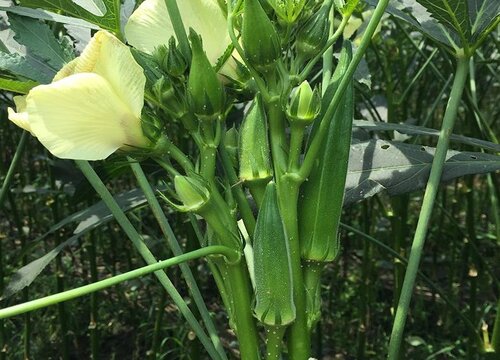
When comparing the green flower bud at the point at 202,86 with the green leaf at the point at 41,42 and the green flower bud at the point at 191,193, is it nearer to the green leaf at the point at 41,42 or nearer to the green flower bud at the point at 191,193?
the green flower bud at the point at 191,193

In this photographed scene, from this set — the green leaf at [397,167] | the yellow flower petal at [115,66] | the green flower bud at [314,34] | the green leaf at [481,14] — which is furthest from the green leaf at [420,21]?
the yellow flower petal at [115,66]

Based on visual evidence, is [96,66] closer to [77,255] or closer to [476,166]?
[476,166]

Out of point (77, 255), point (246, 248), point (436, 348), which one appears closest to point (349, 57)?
point (246, 248)

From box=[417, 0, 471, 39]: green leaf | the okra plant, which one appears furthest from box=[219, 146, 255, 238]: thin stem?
box=[417, 0, 471, 39]: green leaf

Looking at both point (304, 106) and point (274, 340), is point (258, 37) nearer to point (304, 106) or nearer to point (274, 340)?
point (304, 106)

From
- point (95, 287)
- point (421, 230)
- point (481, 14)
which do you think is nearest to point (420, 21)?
point (481, 14)

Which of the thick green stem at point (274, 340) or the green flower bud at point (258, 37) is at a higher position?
the green flower bud at point (258, 37)
